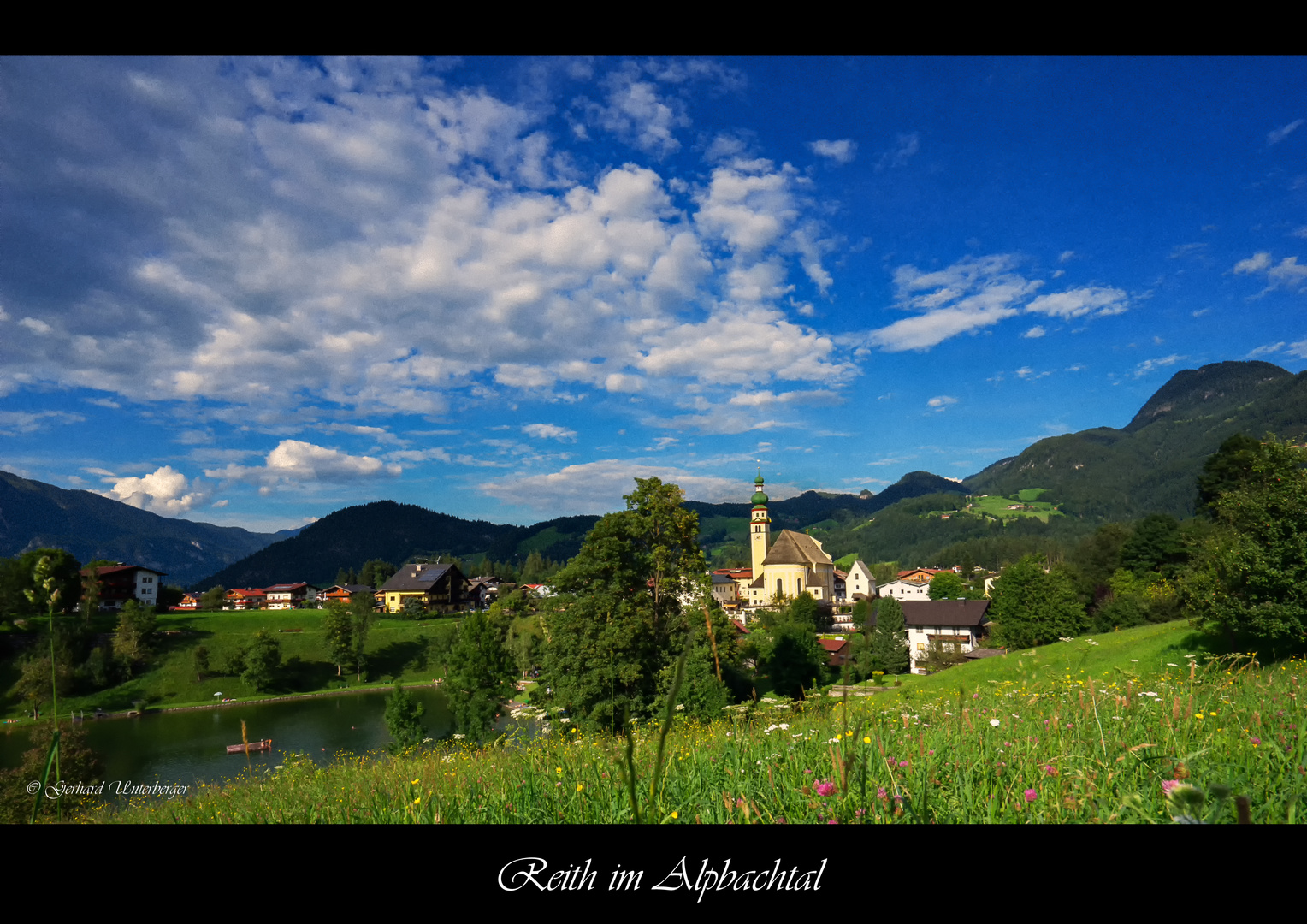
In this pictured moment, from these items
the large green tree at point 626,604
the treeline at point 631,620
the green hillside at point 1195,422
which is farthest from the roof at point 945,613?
the large green tree at point 626,604

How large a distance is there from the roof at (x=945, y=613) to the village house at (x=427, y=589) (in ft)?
189

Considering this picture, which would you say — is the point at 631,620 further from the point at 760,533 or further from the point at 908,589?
the point at 908,589

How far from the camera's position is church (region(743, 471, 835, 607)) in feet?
294

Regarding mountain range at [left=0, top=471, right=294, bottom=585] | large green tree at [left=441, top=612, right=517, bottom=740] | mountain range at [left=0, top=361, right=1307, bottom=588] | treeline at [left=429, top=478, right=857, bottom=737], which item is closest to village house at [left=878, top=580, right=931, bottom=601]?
mountain range at [left=0, top=361, right=1307, bottom=588]

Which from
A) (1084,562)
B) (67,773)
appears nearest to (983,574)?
(1084,562)

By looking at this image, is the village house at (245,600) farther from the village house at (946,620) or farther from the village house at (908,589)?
the village house at (908,589)

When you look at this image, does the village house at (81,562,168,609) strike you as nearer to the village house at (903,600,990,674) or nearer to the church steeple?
the village house at (903,600,990,674)

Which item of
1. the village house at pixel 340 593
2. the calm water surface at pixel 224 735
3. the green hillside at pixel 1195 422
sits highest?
the green hillside at pixel 1195 422

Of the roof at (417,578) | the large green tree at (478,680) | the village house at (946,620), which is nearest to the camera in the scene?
A: the large green tree at (478,680)

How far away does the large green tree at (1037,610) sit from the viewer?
37.3 meters
